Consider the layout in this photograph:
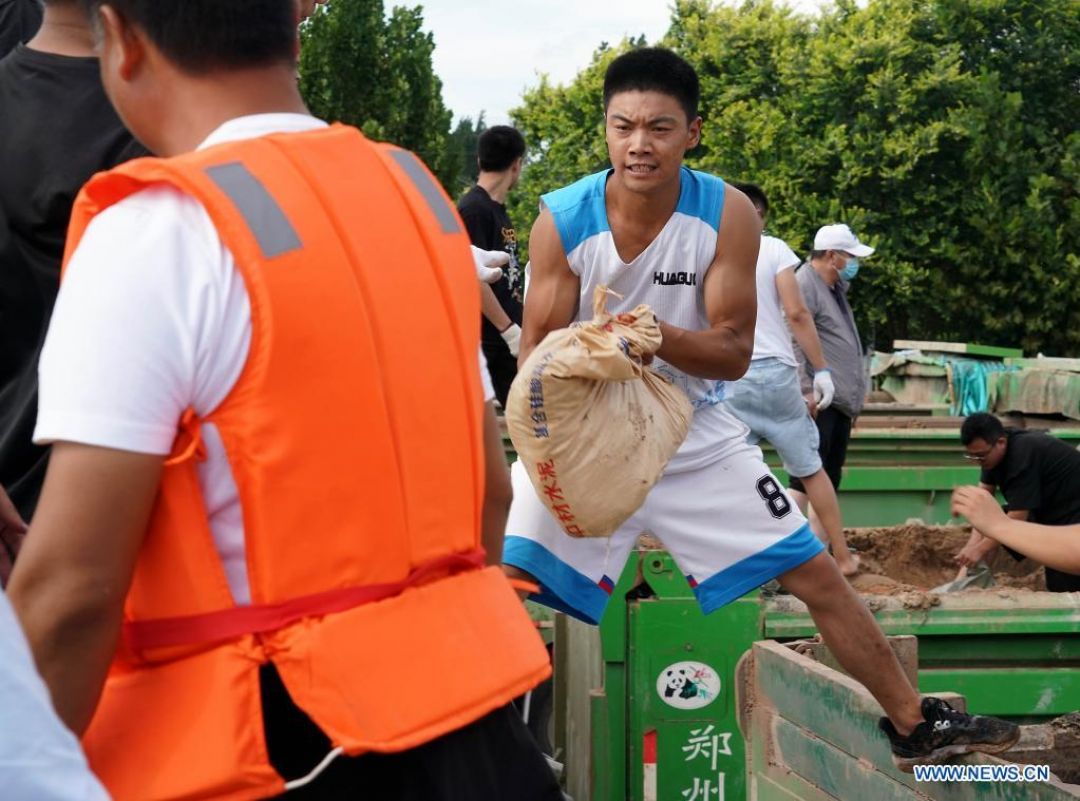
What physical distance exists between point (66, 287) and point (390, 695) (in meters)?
0.63

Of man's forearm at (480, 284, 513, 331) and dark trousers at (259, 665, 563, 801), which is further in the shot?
man's forearm at (480, 284, 513, 331)

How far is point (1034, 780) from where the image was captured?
343cm

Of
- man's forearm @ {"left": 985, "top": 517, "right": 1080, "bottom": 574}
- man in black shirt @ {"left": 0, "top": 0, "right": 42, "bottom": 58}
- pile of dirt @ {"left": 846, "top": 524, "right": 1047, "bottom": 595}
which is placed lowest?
pile of dirt @ {"left": 846, "top": 524, "right": 1047, "bottom": 595}

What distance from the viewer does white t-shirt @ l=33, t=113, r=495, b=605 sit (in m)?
1.83

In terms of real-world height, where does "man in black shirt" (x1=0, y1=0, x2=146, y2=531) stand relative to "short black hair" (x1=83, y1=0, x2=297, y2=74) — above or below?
below

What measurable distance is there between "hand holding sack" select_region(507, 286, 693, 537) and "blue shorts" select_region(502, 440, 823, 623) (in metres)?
0.33

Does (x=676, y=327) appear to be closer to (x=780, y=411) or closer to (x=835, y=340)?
(x=780, y=411)

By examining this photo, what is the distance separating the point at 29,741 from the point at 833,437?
844cm

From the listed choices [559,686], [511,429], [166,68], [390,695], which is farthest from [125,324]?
[559,686]

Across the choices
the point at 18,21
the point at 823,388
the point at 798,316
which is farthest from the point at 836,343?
the point at 18,21

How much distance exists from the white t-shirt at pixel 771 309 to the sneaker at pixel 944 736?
11.8ft

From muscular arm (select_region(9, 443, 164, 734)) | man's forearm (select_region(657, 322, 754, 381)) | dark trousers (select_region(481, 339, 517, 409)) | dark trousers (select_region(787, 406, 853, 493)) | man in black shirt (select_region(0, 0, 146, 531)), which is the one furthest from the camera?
dark trousers (select_region(787, 406, 853, 493))

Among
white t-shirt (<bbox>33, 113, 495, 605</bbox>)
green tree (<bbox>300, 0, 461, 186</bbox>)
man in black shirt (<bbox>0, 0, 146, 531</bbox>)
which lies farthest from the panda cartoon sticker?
green tree (<bbox>300, 0, 461, 186</bbox>)
